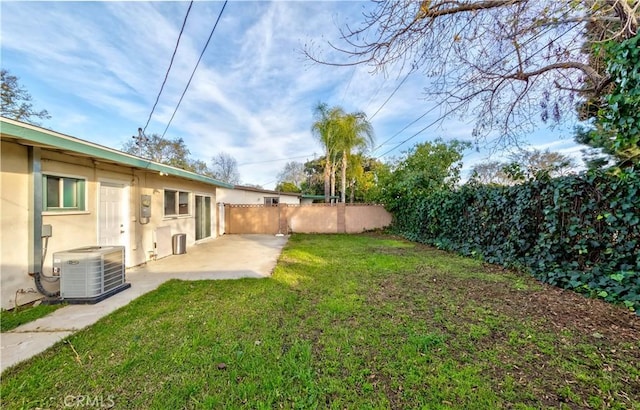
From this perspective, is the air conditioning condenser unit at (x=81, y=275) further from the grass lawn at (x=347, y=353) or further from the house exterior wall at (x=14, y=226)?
the grass lawn at (x=347, y=353)

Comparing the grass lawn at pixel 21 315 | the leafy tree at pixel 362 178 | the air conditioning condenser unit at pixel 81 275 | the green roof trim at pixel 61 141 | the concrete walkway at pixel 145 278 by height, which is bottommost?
the concrete walkway at pixel 145 278

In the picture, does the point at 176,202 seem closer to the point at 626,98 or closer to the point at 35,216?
the point at 35,216

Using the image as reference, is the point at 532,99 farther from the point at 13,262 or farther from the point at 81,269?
the point at 13,262

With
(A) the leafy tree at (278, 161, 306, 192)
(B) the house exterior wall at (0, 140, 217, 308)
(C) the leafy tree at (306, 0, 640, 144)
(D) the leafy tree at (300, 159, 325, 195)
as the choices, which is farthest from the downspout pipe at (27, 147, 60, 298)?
A: (A) the leafy tree at (278, 161, 306, 192)

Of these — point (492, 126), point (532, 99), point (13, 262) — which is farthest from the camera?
point (492, 126)

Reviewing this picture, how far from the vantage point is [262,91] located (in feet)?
31.4

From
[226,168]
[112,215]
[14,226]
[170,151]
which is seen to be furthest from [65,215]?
[226,168]

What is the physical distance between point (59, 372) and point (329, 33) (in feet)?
14.9

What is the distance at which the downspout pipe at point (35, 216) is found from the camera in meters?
3.36

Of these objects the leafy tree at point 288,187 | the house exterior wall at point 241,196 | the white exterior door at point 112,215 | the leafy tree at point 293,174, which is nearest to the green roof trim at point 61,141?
the white exterior door at point 112,215

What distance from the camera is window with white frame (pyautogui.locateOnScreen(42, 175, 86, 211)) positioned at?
146 inches

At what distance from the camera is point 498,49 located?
397 centimetres

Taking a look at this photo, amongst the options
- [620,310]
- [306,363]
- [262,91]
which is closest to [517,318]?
[620,310]

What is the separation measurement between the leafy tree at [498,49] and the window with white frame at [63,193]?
14.9ft
